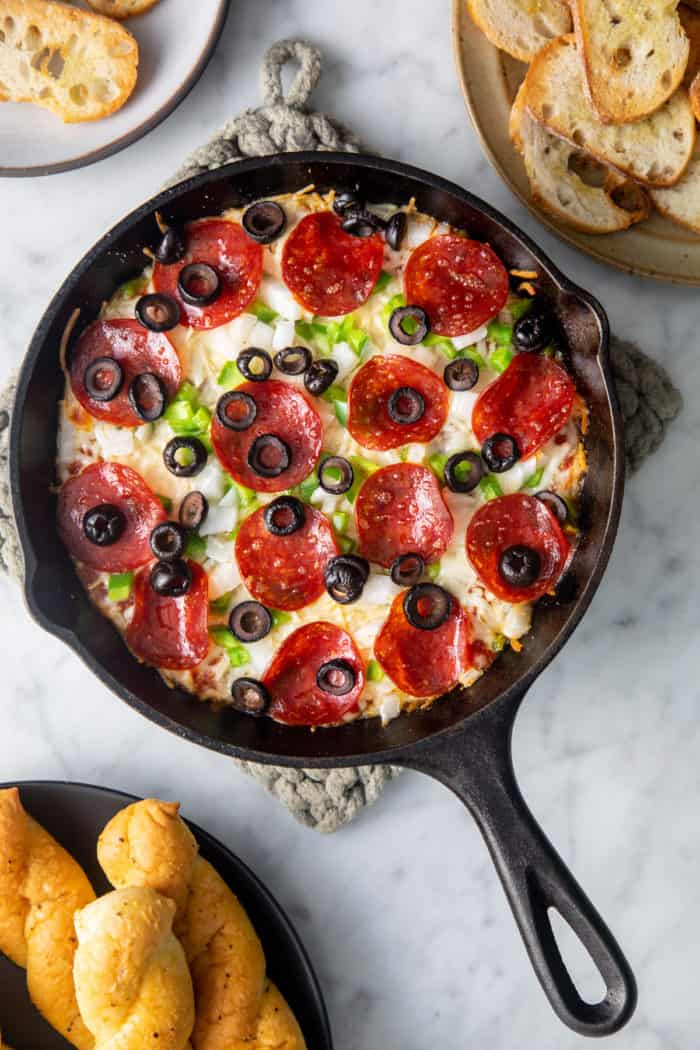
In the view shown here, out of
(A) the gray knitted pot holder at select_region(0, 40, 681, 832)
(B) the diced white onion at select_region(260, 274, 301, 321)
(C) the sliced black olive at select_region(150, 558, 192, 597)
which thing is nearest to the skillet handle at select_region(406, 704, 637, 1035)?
(A) the gray knitted pot holder at select_region(0, 40, 681, 832)

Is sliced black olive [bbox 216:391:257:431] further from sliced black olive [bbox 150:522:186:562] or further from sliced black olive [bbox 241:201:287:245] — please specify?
sliced black olive [bbox 241:201:287:245]

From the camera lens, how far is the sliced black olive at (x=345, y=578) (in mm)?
2658

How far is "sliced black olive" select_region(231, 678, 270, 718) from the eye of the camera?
2738 millimetres

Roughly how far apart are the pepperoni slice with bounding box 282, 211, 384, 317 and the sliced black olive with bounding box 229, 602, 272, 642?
0.76 m

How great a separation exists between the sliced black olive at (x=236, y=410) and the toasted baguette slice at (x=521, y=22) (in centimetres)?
113

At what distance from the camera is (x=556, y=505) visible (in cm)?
275

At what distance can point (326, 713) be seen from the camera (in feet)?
9.15

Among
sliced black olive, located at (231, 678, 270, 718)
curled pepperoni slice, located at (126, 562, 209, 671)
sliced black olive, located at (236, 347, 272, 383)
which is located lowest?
sliced black olive, located at (231, 678, 270, 718)

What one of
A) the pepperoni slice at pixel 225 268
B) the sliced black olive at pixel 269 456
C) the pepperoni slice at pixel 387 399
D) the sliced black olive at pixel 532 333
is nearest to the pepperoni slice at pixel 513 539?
the pepperoni slice at pixel 387 399

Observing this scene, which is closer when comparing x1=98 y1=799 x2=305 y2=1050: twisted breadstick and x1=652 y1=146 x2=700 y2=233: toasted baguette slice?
x1=98 y1=799 x2=305 y2=1050: twisted breadstick

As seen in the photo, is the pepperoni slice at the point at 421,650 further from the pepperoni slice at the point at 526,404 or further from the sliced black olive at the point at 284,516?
the pepperoni slice at the point at 526,404

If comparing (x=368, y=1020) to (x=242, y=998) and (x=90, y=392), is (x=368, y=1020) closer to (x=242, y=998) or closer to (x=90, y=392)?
(x=242, y=998)

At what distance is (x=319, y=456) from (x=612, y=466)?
0.72m

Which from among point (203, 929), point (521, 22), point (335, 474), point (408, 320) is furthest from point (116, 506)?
point (521, 22)
